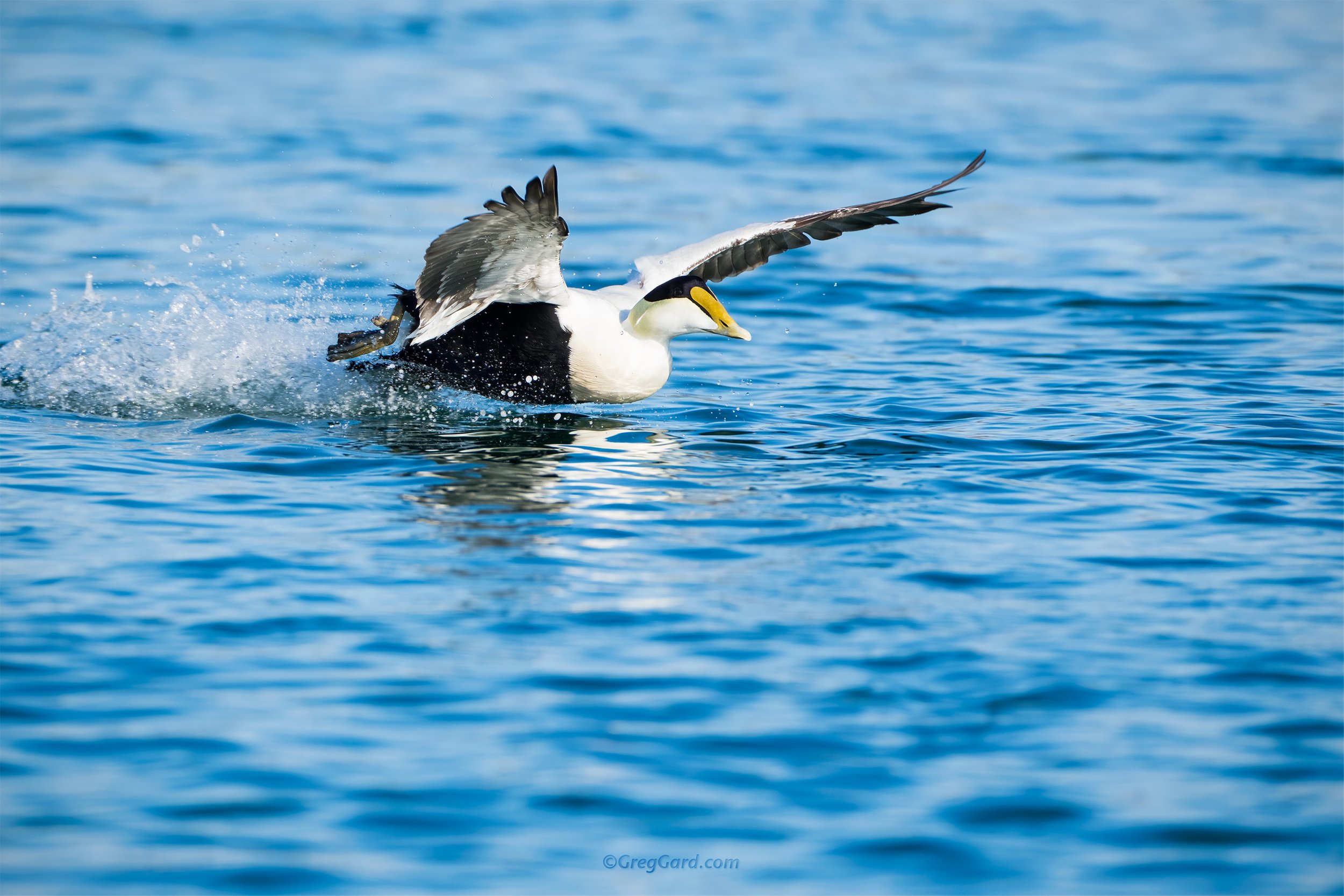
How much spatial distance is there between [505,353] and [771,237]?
152 centimetres

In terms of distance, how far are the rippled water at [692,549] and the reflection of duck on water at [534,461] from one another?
3 centimetres

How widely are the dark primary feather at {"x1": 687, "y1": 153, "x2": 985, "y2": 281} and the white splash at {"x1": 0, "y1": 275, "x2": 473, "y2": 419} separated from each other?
1561 millimetres

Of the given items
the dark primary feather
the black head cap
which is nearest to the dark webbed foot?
the black head cap

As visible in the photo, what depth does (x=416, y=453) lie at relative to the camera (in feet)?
23.5

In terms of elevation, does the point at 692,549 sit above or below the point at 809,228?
below

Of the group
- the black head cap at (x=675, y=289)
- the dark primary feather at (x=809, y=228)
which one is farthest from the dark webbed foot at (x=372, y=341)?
the dark primary feather at (x=809, y=228)

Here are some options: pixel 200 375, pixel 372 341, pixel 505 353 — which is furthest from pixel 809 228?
pixel 200 375

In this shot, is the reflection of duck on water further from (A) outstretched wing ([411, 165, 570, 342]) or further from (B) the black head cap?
(B) the black head cap

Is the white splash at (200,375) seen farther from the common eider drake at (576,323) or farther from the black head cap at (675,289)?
the black head cap at (675,289)

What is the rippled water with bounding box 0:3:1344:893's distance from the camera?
3902 millimetres

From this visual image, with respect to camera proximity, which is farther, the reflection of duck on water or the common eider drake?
the common eider drake

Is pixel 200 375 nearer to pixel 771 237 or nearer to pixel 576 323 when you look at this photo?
pixel 576 323

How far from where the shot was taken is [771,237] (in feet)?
25.9

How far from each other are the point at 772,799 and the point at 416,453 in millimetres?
3604
